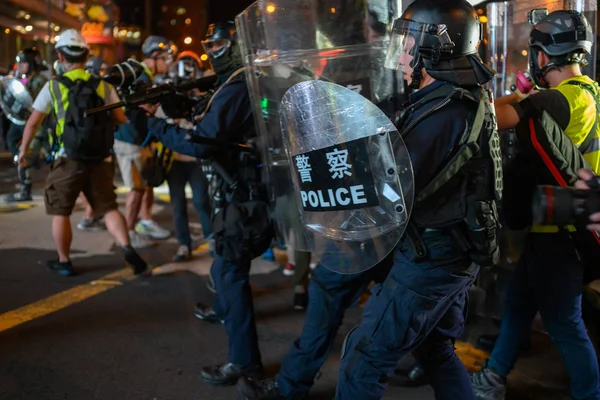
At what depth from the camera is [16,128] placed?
8.81m

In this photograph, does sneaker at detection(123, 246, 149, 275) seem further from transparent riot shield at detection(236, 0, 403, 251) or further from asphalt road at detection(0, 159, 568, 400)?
transparent riot shield at detection(236, 0, 403, 251)

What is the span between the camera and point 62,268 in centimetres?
545

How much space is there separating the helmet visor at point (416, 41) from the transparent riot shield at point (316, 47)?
279mm

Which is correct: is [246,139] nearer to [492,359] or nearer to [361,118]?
[361,118]

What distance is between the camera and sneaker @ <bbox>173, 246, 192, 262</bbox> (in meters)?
6.09

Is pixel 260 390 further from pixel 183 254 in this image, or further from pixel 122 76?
pixel 183 254

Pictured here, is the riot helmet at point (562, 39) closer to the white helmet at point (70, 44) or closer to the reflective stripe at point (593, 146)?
the reflective stripe at point (593, 146)

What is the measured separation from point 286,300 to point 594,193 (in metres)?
3.45

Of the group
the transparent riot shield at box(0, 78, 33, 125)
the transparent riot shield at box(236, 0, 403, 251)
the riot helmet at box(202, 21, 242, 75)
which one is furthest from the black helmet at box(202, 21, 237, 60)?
the transparent riot shield at box(0, 78, 33, 125)

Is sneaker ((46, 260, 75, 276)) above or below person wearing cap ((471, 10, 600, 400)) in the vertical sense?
below

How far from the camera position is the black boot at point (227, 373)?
11.4 ft

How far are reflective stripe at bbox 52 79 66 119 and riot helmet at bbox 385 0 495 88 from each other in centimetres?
361

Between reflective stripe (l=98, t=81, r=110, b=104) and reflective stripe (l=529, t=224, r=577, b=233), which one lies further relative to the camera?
reflective stripe (l=98, t=81, r=110, b=104)

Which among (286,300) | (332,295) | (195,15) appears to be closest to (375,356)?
(332,295)
